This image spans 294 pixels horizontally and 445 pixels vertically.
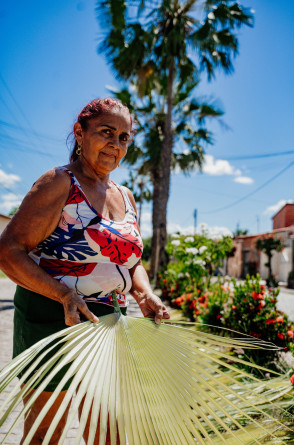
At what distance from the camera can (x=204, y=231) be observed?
810 cm

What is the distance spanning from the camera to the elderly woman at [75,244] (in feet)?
3.47

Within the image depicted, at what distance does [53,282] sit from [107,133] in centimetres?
60

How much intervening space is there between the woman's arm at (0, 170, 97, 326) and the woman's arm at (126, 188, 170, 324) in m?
0.31

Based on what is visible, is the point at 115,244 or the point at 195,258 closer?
the point at 115,244

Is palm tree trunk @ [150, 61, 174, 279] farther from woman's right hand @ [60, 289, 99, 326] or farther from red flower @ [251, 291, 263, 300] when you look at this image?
woman's right hand @ [60, 289, 99, 326]

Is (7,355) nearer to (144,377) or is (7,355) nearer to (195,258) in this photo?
(144,377)

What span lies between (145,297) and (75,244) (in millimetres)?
369

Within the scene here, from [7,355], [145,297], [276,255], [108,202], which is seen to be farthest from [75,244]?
[276,255]

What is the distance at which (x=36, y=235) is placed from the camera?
1.10 meters

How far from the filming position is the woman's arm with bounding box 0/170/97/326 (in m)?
1.03

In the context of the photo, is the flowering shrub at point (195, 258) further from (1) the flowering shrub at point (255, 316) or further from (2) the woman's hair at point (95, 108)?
(2) the woman's hair at point (95, 108)

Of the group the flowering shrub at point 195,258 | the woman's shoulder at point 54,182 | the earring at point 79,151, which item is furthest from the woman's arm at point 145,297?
the flowering shrub at point 195,258

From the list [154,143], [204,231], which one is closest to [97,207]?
[204,231]

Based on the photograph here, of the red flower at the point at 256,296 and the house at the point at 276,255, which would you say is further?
the house at the point at 276,255
